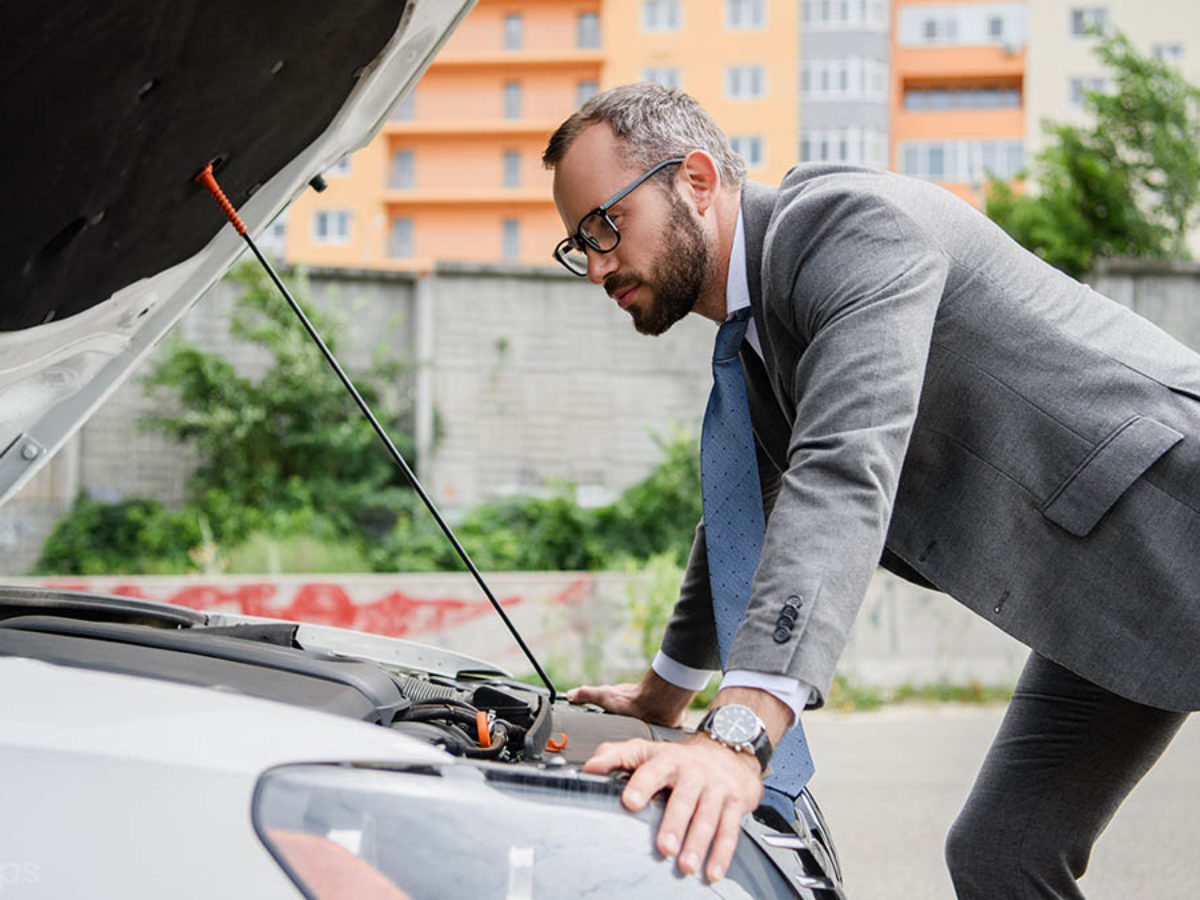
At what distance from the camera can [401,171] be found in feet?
130

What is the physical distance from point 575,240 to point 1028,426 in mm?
798

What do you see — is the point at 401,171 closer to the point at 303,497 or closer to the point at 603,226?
the point at 303,497

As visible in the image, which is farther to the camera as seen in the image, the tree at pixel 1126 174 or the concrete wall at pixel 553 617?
the tree at pixel 1126 174

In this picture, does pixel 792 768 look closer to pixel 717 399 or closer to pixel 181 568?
pixel 717 399

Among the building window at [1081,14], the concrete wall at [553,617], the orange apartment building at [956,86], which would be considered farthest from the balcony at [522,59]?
the concrete wall at [553,617]

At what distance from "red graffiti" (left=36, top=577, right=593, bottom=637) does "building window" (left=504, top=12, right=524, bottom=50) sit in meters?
35.5

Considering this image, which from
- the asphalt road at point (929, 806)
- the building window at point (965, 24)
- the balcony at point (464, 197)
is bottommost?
the asphalt road at point (929, 806)

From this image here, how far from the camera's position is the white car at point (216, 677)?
3.97 feet

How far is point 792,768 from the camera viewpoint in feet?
5.69

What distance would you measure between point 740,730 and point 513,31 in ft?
133

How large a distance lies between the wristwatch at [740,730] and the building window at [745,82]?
35.3m

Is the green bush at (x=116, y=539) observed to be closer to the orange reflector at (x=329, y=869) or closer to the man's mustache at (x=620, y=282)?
the man's mustache at (x=620, y=282)

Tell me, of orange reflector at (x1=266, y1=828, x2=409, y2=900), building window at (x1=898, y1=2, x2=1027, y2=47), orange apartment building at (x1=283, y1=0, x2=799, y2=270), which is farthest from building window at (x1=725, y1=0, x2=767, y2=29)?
orange reflector at (x1=266, y1=828, x2=409, y2=900)

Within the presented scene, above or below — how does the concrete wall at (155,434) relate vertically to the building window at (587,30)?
below
